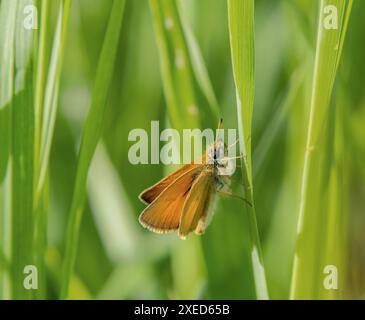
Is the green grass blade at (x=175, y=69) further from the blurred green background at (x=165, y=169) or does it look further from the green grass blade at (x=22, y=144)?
the green grass blade at (x=22, y=144)

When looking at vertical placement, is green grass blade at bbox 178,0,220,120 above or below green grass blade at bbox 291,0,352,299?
above

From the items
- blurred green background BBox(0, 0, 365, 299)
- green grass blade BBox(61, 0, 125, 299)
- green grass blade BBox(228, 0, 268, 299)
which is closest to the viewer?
green grass blade BBox(228, 0, 268, 299)

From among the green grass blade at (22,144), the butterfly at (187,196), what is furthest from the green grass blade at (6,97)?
the butterfly at (187,196)

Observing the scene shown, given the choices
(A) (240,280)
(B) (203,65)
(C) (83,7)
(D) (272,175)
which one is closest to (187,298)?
(A) (240,280)

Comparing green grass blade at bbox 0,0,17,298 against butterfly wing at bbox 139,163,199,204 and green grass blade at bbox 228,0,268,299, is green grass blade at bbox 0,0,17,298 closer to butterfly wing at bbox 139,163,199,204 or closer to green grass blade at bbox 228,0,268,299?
butterfly wing at bbox 139,163,199,204

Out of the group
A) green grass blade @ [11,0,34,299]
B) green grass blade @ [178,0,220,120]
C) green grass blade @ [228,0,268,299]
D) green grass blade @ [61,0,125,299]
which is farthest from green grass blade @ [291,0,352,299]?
green grass blade @ [11,0,34,299]

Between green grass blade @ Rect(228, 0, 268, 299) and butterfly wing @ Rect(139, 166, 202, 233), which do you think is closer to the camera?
green grass blade @ Rect(228, 0, 268, 299)

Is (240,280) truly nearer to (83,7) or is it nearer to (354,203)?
(354,203)

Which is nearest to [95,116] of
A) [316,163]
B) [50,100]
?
[50,100]
